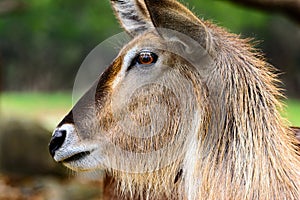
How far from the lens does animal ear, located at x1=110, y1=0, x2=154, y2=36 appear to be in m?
3.67

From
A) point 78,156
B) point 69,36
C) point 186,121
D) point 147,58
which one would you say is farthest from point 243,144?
point 69,36

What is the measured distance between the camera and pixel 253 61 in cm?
363

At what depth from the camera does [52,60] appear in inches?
1463

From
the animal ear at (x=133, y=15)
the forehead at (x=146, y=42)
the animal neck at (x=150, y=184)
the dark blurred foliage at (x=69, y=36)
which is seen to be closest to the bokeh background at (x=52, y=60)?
the dark blurred foliage at (x=69, y=36)

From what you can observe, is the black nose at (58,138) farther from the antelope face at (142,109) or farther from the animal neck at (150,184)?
the animal neck at (150,184)

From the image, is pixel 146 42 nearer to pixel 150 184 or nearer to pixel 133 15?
pixel 133 15

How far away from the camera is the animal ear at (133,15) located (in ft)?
12.0

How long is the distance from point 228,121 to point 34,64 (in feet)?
116

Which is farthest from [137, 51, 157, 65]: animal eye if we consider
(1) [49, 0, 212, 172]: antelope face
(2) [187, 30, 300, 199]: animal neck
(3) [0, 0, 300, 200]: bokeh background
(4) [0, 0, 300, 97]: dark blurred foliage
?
(4) [0, 0, 300, 97]: dark blurred foliage

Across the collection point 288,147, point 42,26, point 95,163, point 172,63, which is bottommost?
point 95,163

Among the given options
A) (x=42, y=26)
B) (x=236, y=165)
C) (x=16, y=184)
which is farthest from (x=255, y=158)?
(x=42, y=26)

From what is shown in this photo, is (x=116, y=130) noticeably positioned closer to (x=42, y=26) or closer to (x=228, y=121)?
(x=228, y=121)

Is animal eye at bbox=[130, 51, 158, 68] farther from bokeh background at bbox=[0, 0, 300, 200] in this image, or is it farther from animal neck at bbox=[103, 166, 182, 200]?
bokeh background at bbox=[0, 0, 300, 200]

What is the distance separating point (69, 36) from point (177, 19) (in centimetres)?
3036
